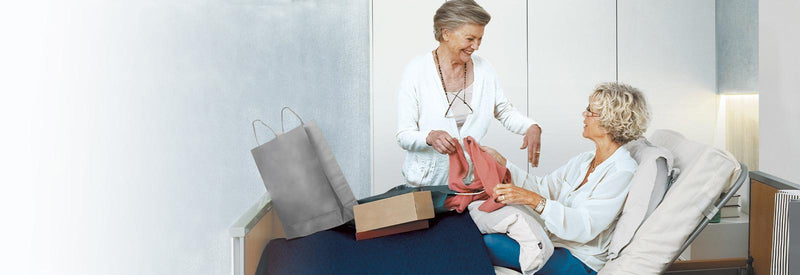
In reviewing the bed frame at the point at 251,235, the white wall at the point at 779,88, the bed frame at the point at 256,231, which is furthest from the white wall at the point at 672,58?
the bed frame at the point at 251,235

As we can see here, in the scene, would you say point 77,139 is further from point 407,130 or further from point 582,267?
point 582,267

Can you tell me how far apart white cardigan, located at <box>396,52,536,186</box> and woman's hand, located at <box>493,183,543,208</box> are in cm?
86

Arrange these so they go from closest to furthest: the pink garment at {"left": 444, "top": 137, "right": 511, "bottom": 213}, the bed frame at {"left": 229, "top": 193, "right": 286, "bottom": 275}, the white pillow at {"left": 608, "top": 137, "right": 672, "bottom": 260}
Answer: the bed frame at {"left": 229, "top": 193, "right": 286, "bottom": 275} → the white pillow at {"left": 608, "top": 137, "right": 672, "bottom": 260} → the pink garment at {"left": 444, "top": 137, "right": 511, "bottom": 213}

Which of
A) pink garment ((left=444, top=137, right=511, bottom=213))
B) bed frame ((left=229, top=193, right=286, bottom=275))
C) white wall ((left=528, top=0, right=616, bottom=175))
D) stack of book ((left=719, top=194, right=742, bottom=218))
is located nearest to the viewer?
bed frame ((left=229, top=193, right=286, bottom=275))

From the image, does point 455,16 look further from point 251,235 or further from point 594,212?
point 251,235

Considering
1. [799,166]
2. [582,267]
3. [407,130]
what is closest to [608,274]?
[582,267]

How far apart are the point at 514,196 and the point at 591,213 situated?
10.3 inches

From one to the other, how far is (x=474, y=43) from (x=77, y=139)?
6.24 ft

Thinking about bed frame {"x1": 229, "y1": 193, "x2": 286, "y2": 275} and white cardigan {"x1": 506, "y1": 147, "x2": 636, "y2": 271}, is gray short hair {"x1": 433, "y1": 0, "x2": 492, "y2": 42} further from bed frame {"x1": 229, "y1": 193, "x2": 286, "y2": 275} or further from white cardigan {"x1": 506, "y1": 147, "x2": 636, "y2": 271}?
bed frame {"x1": 229, "y1": 193, "x2": 286, "y2": 275}

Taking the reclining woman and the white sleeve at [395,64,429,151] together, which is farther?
the white sleeve at [395,64,429,151]

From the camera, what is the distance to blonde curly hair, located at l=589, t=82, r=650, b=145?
7.97 feet

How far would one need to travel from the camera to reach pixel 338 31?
4.25 metres

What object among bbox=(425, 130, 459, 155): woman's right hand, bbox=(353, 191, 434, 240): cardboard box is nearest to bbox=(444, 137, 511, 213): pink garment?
bbox=(425, 130, 459, 155): woman's right hand

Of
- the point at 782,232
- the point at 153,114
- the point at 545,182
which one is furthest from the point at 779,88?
the point at 153,114
